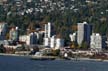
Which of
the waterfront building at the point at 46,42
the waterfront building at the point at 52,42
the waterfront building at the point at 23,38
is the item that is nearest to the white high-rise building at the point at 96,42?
the waterfront building at the point at 52,42

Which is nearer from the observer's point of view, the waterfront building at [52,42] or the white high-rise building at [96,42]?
the white high-rise building at [96,42]

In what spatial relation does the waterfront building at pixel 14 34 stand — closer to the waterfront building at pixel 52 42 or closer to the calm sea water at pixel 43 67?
the waterfront building at pixel 52 42

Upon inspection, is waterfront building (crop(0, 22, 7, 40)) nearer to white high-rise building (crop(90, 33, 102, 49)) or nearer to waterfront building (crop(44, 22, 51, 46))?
waterfront building (crop(44, 22, 51, 46))

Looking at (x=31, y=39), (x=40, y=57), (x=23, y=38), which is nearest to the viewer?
(x=40, y=57)

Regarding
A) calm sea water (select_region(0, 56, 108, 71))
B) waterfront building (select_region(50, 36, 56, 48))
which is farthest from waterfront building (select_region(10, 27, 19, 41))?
calm sea water (select_region(0, 56, 108, 71))

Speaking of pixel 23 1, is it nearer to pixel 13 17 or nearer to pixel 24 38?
pixel 13 17

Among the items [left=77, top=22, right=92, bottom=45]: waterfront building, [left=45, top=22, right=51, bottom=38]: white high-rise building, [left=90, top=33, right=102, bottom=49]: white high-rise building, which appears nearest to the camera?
[left=90, top=33, right=102, bottom=49]: white high-rise building

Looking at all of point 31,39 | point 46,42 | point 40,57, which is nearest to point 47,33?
point 31,39

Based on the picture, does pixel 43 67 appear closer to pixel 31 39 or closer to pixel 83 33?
pixel 31 39

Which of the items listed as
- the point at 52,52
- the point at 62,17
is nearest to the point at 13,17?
the point at 62,17
